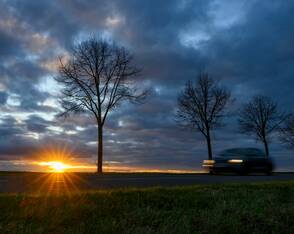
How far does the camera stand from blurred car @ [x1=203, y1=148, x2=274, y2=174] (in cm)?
2136

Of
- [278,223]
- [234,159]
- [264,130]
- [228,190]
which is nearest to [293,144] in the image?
[264,130]

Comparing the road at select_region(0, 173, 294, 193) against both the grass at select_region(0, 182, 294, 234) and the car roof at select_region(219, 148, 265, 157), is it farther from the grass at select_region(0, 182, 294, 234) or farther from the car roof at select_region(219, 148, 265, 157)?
the car roof at select_region(219, 148, 265, 157)

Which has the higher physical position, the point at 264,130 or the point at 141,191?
the point at 264,130

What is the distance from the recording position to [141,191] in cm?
958

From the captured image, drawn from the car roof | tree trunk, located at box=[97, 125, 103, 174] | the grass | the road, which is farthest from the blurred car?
the grass

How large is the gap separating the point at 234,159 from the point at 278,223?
1406cm

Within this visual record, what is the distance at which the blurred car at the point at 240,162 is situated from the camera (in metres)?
21.4

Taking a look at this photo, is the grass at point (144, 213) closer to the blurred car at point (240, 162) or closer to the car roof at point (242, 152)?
the blurred car at point (240, 162)

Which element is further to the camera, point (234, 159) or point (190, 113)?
point (190, 113)

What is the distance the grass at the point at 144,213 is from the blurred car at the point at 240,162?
11.7 meters

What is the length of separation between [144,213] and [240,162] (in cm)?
1478

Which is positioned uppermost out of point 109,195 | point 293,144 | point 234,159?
point 293,144

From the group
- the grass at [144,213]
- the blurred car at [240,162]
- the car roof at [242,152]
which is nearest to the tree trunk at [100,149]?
the blurred car at [240,162]

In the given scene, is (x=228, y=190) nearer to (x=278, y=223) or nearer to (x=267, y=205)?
(x=267, y=205)
